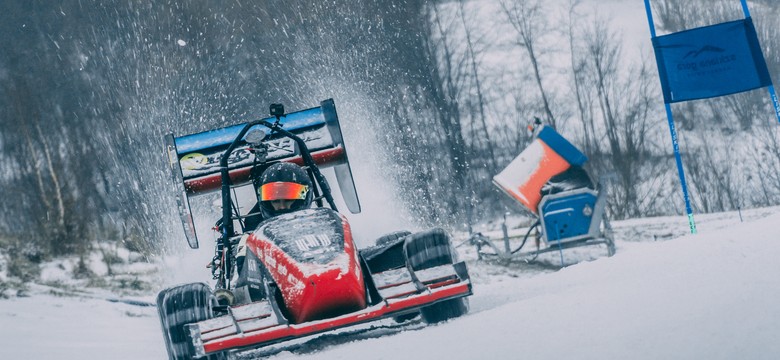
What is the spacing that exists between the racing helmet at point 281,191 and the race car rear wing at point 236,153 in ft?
4.07

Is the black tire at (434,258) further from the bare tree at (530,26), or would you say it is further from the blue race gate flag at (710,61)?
the bare tree at (530,26)

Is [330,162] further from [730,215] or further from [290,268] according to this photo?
[730,215]

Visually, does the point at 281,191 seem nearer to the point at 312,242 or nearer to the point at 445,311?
the point at 312,242

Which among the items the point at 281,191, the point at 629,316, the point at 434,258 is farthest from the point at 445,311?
the point at 629,316

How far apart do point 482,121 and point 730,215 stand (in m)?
13.8

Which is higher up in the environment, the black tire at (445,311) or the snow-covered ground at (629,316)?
the snow-covered ground at (629,316)

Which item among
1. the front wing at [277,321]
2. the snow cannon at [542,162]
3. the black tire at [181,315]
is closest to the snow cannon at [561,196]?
the snow cannon at [542,162]

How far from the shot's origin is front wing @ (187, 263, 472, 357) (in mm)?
4566

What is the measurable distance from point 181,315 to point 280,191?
1.37m

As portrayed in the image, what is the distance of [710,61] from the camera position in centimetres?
885

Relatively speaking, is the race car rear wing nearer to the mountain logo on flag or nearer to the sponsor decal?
the sponsor decal

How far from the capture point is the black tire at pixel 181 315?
4.97 meters

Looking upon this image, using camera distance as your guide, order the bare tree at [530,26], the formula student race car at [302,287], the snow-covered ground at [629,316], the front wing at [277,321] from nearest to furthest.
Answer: the snow-covered ground at [629,316] → the front wing at [277,321] → the formula student race car at [302,287] → the bare tree at [530,26]

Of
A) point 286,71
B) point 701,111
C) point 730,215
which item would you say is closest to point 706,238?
point 730,215
